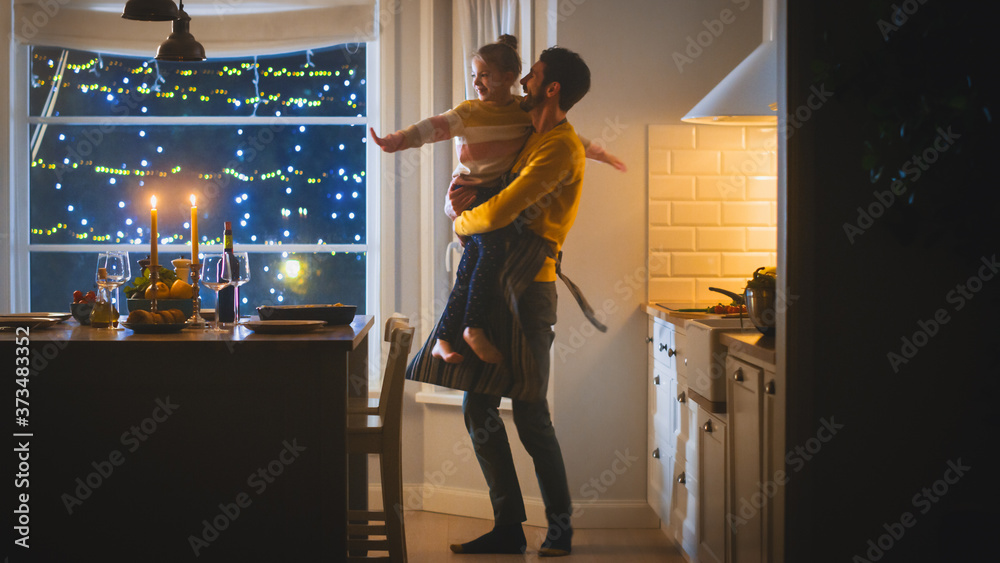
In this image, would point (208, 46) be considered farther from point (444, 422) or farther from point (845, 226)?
point (845, 226)

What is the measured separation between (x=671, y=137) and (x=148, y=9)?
1998mm

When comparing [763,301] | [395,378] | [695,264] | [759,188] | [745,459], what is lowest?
[745,459]

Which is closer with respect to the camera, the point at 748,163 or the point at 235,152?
the point at 748,163

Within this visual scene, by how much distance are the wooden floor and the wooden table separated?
1.14 meters

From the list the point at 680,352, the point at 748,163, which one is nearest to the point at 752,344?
the point at 680,352

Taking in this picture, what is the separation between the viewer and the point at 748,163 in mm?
3508

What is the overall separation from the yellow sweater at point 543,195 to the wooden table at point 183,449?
967 mm

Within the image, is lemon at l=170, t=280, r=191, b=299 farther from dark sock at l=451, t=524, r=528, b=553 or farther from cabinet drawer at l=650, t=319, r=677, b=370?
cabinet drawer at l=650, t=319, r=677, b=370

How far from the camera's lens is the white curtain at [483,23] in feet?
12.3

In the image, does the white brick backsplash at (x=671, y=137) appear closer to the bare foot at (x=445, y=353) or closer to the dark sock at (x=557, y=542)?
the bare foot at (x=445, y=353)

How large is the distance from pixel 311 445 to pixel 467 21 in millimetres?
2300

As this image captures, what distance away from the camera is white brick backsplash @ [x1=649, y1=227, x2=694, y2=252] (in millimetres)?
3523

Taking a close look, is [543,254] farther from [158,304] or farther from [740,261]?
[158,304]

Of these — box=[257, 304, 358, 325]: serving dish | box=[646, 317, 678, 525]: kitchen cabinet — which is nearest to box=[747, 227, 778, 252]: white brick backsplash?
box=[646, 317, 678, 525]: kitchen cabinet
